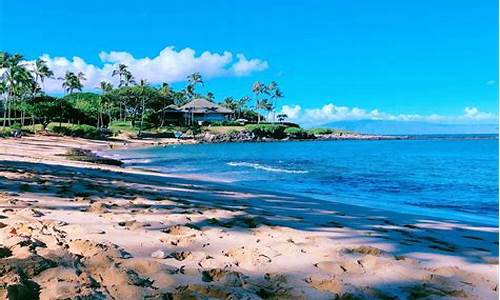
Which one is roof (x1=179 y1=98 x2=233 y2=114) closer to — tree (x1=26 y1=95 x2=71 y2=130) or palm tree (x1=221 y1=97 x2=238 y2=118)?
palm tree (x1=221 y1=97 x2=238 y2=118)

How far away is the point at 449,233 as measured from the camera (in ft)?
22.1

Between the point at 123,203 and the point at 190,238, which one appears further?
the point at 123,203

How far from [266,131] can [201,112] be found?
1465 cm

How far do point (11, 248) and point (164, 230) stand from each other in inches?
63.2

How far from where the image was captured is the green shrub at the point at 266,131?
3578 inches

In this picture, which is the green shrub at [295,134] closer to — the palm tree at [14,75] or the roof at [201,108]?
the roof at [201,108]

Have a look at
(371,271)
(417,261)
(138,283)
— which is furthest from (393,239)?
(138,283)

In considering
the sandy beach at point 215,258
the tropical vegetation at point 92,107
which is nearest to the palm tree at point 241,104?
the tropical vegetation at point 92,107

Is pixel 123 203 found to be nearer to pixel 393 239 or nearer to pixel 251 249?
pixel 251 249

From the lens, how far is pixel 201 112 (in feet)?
313

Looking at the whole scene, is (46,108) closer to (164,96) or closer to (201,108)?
(164,96)

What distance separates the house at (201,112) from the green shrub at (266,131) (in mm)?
9859

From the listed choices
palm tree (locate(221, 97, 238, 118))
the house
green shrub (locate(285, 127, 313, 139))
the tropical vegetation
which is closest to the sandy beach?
the tropical vegetation

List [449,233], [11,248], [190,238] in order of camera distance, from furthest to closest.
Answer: [449,233] → [190,238] → [11,248]
